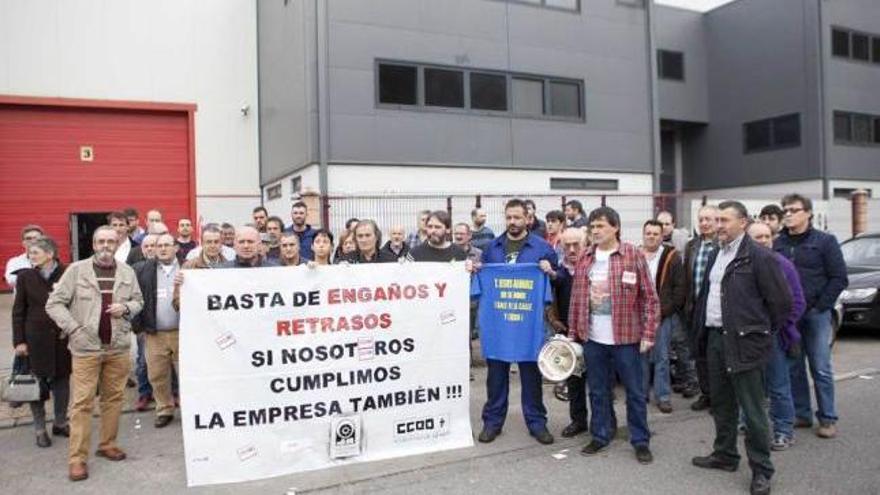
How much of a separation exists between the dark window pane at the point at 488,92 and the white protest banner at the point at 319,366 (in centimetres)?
1261

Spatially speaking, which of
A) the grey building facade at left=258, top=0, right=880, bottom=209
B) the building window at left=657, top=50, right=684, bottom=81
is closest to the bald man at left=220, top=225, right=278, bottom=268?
the grey building facade at left=258, top=0, right=880, bottom=209

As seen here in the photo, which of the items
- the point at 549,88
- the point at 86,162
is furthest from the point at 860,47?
the point at 86,162

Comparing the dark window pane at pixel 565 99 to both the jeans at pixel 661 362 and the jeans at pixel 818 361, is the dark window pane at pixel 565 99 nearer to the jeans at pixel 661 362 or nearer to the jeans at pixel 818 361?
the jeans at pixel 661 362

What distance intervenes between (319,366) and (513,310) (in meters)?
1.67

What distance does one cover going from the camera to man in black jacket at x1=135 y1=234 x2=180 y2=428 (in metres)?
6.25

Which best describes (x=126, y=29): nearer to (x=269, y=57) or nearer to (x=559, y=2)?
(x=269, y=57)

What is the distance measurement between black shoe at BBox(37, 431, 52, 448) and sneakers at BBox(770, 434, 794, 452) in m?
5.93

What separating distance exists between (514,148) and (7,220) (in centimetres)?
1319

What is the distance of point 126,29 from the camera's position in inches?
704

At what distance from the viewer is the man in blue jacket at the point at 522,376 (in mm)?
5645

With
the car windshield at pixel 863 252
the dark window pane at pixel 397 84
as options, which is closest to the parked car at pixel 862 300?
the car windshield at pixel 863 252

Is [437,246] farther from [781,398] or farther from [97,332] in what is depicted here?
[781,398]

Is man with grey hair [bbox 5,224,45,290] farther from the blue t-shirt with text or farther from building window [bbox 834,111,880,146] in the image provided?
building window [bbox 834,111,880,146]

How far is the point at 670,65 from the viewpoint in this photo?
1023 inches
